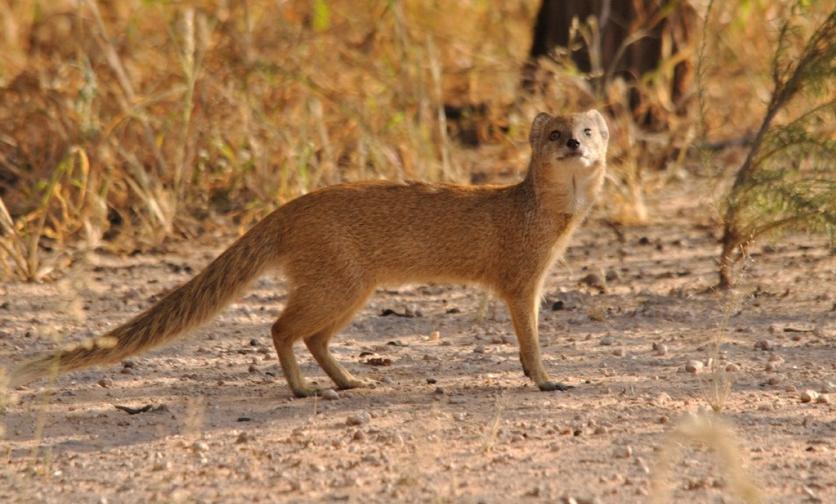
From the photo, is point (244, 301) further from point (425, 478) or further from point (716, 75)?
point (716, 75)

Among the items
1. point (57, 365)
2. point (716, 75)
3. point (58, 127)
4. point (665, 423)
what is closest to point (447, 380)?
point (665, 423)

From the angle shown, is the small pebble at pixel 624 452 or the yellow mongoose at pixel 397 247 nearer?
the small pebble at pixel 624 452

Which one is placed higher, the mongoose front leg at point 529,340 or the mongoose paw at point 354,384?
the mongoose front leg at point 529,340

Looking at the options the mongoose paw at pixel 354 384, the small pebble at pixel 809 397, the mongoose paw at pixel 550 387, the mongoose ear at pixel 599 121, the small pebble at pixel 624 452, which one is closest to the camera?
the small pebble at pixel 624 452

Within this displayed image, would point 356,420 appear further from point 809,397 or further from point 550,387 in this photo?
point 809,397

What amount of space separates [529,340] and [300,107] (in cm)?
317

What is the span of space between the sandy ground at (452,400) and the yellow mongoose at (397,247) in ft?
0.85

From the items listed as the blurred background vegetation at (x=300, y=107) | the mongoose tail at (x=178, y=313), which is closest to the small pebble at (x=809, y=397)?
the blurred background vegetation at (x=300, y=107)

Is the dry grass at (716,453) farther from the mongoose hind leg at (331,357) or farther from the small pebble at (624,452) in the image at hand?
the mongoose hind leg at (331,357)

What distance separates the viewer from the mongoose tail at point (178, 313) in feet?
13.6

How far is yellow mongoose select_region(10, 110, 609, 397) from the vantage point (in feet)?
14.9

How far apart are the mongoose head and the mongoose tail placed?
1.07m

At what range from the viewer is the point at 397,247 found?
4695 mm

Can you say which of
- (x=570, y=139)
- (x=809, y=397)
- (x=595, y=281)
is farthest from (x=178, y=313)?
(x=595, y=281)
